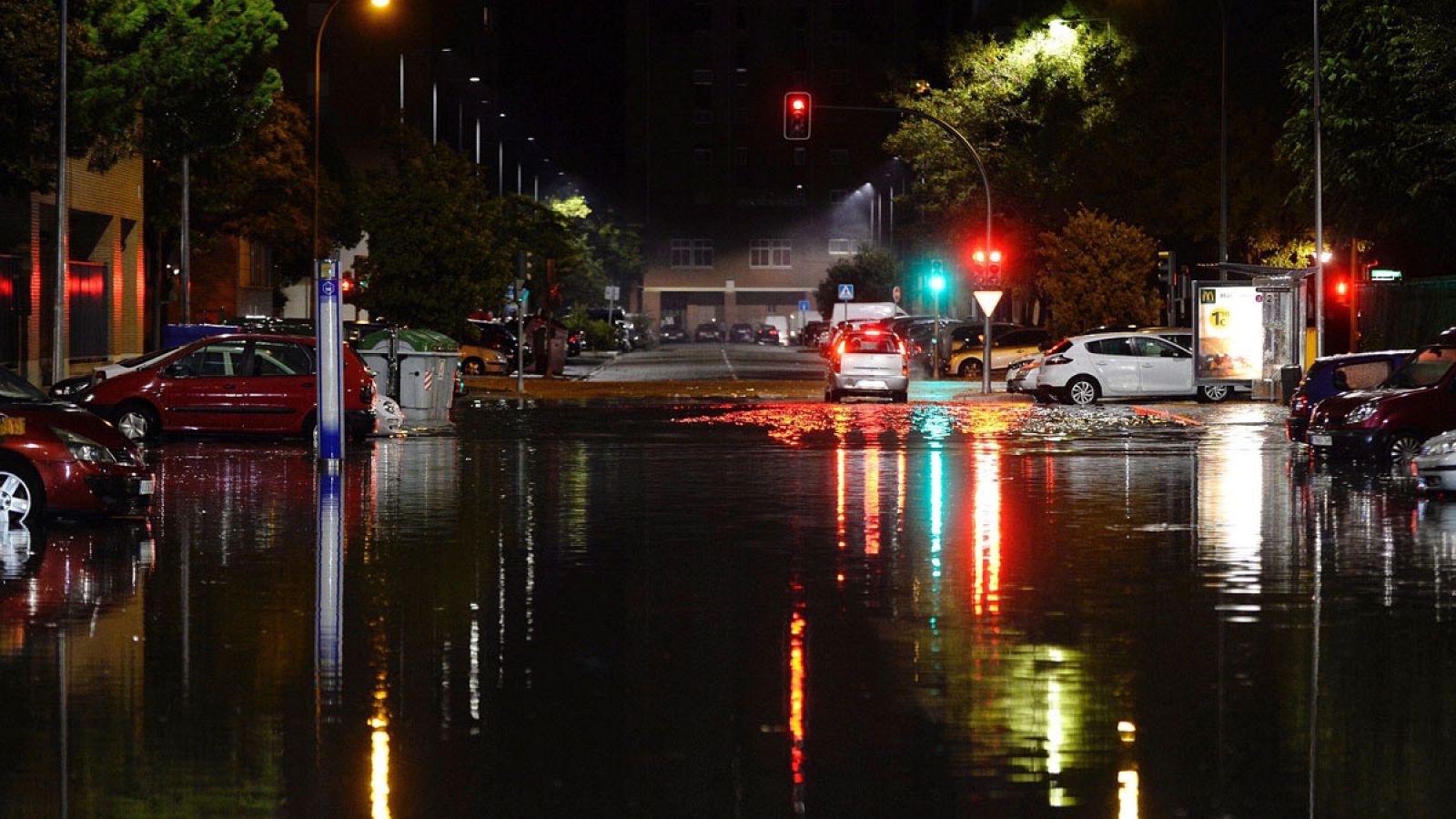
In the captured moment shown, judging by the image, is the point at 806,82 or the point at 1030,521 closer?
the point at 1030,521

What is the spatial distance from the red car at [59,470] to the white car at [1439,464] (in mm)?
11988

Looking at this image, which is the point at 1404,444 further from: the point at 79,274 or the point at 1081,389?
the point at 79,274

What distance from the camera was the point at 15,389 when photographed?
19547mm

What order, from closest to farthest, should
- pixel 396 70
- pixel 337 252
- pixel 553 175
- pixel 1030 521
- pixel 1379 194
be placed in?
pixel 1030 521 < pixel 1379 194 < pixel 337 252 < pixel 396 70 < pixel 553 175

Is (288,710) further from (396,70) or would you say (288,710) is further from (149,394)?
(396,70)

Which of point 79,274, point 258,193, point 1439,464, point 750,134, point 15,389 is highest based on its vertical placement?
point 750,134

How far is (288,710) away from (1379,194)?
3559 centimetres

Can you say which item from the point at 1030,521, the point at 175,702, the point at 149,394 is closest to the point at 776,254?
the point at 149,394

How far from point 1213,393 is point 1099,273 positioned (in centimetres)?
1203

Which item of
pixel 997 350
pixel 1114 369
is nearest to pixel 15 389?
pixel 1114 369

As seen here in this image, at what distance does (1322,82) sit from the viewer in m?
41.8

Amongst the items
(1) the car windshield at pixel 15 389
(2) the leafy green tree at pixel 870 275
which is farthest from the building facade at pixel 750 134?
(1) the car windshield at pixel 15 389

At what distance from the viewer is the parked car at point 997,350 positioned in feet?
196

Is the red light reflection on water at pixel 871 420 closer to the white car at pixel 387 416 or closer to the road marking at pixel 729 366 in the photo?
the white car at pixel 387 416
